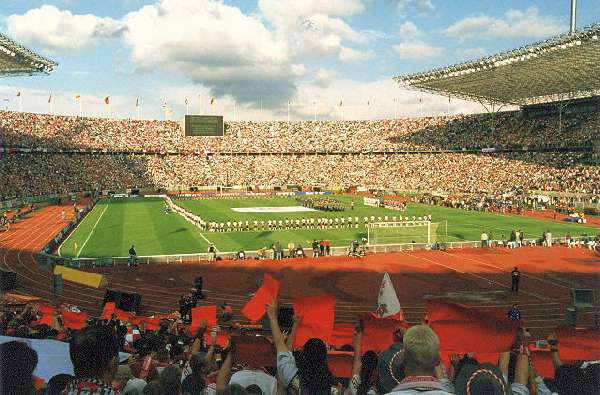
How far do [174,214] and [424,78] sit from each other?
134 feet

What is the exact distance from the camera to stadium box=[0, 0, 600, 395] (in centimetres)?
532

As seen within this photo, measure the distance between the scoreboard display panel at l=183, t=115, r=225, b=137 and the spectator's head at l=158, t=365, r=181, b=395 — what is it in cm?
10777

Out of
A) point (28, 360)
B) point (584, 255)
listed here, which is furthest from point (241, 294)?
point (584, 255)

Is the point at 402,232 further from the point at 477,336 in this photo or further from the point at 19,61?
the point at 19,61

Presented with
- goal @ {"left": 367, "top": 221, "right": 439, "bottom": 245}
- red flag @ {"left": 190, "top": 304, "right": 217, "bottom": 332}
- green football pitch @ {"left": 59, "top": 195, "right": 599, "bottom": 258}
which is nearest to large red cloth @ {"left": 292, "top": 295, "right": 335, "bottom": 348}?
red flag @ {"left": 190, "top": 304, "right": 217, "bottom": 332}

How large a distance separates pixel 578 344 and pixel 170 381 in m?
6.79

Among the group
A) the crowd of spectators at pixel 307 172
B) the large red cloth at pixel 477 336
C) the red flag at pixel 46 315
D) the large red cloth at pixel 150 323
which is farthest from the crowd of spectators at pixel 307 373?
the crowd of spectators at pixel 307 172

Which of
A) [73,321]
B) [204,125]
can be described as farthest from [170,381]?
[204,125]

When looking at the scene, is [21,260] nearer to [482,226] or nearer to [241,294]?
[241,294]

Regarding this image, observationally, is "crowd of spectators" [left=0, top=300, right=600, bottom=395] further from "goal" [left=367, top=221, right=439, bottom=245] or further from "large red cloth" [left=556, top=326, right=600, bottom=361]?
"goal" [left=367, top=221, right=439, bottom=245]

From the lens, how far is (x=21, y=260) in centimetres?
3291

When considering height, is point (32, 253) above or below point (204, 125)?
below

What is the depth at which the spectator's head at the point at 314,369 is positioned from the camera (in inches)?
177

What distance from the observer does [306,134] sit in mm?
115938
